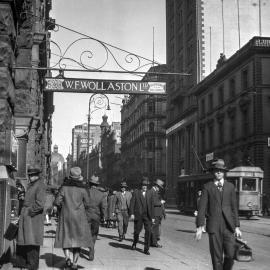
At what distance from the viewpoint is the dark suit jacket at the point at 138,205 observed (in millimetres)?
12648

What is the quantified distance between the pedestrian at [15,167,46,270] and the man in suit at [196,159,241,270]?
2.70 meters

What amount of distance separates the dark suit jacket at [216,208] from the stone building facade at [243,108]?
30379 millimetres

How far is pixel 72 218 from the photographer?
29.0 feet

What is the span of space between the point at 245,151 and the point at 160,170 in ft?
135

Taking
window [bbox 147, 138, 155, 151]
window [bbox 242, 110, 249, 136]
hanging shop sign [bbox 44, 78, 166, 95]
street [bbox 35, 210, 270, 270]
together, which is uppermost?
window [bbox 147, 138, 155, 151]

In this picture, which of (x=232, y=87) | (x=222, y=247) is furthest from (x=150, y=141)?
(x=222, y=247)

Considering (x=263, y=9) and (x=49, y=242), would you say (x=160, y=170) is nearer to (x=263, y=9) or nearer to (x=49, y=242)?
(x=263, y=9)

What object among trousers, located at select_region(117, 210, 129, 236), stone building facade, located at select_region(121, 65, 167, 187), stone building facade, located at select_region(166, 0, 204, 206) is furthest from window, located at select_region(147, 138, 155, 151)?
trousers, located at select_region(117, 210, 129, 236)

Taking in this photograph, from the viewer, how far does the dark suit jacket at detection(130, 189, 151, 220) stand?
12.6m

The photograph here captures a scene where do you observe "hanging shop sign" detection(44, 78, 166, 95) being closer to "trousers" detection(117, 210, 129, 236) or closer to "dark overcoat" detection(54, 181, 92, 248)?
"dark overcoat" detection(54, 181, 92, 248)

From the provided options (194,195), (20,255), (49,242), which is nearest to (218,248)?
(20,255)

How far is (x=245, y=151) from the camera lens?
42.1 m

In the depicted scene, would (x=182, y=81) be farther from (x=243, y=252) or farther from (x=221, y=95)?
(x=243, y=252)

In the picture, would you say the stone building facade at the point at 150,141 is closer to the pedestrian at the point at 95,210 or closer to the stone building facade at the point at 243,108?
the stone building facade at the point at 243,108
